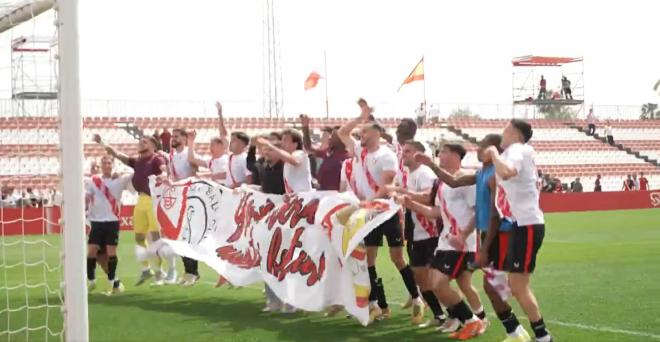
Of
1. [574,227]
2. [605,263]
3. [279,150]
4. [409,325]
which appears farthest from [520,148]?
[574,227]

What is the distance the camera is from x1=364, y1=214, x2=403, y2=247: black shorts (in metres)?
9.75

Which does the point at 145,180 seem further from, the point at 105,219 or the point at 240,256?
the point at 240,256

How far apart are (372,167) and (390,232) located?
2.15ft

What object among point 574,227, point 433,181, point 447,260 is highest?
point 433,181

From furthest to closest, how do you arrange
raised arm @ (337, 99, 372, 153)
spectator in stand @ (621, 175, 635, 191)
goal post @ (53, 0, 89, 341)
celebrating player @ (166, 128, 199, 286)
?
spectator in stand @ (621, 175, 635, 191), celebrating player @ (166, 128, 199, 286), raised arm @ (337, 99, 372, 153), goal post @ (53, 0, 89, 341)

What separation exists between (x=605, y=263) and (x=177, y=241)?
664 cm

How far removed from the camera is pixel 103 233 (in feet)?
41.7

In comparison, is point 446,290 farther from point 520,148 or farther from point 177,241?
point 177,241

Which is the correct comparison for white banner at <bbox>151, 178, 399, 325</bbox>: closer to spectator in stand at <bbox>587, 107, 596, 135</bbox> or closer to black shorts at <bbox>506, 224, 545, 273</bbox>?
black shorts at <bbox>506, 224, 545, 273</bbox>

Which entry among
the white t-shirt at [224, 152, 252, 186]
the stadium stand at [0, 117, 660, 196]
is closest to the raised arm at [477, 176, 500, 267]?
the white t-shirt at [224, 152, 252, 186]

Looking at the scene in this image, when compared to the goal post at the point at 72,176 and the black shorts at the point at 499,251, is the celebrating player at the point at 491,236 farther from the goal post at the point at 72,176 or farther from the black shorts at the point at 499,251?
the goal post at the point at 72,176

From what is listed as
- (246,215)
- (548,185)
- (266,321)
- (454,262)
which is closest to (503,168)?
(454,262)

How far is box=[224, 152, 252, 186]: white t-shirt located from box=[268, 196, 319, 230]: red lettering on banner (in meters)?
2.14

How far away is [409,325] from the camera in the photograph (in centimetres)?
934
